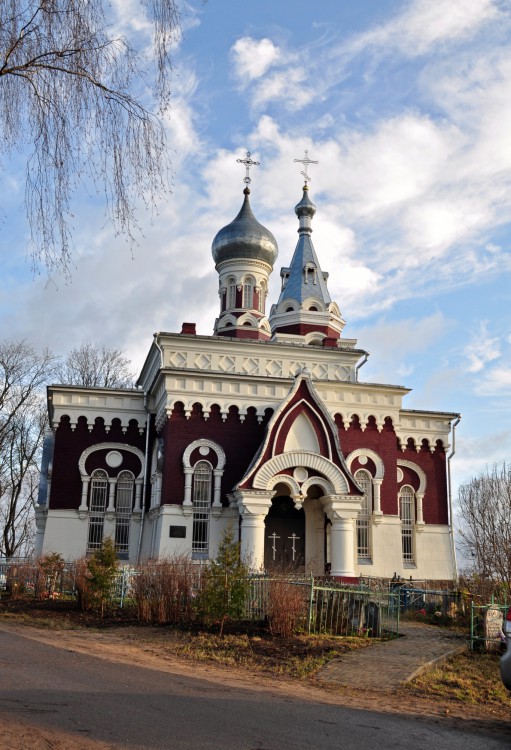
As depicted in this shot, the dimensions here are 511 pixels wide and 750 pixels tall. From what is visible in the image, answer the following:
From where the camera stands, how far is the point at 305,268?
32688mm

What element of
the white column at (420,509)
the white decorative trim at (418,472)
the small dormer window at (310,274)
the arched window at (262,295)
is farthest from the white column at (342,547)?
the small dormer window at (310,274)

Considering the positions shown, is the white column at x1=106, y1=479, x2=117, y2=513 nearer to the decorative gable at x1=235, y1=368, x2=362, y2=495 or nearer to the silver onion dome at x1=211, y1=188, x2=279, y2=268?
the decorative gable at x1=235, y1=368, x2=362, y2=495

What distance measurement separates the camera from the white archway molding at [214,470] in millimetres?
22692

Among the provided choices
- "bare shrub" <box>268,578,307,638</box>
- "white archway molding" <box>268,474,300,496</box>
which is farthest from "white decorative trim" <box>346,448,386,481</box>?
"bare shrub" <box>268,578,307,638</box>

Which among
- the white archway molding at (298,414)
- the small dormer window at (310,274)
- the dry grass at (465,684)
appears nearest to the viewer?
the dry grass at (465,684)

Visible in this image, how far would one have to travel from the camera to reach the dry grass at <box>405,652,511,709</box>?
8859mm

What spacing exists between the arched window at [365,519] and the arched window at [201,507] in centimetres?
482

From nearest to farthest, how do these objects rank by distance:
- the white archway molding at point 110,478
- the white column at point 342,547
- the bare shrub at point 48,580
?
the bare shrub at point 48,580
the white column at point 342,547
the white archway molding at point 110,478

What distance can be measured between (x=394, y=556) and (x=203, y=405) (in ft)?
25.4

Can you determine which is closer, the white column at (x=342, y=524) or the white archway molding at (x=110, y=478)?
the white column at (x=342, y=524)

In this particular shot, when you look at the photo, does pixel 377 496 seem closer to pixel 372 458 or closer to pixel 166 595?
pixel 372 458

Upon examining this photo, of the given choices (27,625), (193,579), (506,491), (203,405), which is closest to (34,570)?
(27,625)

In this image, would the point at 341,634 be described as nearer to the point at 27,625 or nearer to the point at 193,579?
the point at 193,579

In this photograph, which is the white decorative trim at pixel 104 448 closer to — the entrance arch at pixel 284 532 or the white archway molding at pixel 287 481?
the entrance arch at pixel 284 532
